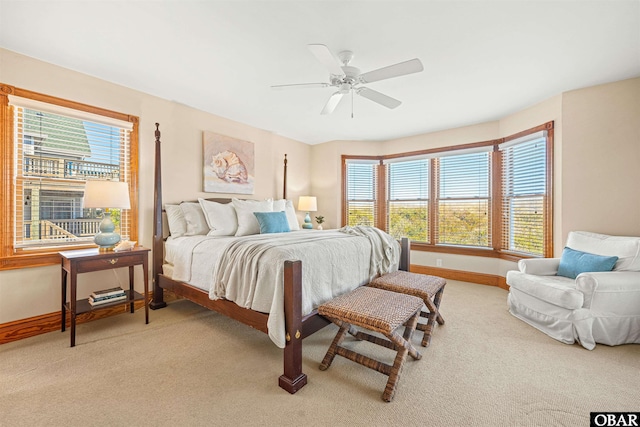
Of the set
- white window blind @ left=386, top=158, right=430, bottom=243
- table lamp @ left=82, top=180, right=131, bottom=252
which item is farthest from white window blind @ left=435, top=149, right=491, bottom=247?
table lamp @ left=82, top=180, right=131, bottom=252

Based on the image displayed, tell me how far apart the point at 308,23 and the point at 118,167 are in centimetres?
256

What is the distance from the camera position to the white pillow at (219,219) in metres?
3.21

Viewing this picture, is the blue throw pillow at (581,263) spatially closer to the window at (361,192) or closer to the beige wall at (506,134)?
the beige wall at (506,134)

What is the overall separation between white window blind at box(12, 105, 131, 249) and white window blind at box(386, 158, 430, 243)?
4.24 metres

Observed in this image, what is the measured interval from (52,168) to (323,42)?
280cm

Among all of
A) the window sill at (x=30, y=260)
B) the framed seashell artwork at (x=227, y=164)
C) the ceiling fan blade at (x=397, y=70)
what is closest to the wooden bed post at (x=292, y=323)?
the ceiling fan blade at (x=397, y=70)

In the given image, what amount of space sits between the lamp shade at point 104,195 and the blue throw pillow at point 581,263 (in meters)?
4.41

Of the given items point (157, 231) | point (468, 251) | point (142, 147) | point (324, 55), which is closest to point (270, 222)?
point (157, 231)

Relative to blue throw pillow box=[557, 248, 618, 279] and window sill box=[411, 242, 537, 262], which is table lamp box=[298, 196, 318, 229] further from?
blue throw pillow box=[557, 248, 618, 279]

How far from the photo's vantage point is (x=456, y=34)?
6.94ft

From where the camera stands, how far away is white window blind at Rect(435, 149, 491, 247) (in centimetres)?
441

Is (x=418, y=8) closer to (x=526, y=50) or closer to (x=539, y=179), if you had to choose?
(x=526, y=50)

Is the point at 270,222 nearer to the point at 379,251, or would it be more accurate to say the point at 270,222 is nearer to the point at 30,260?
the point at 379,251

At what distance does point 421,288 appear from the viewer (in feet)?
7.71
